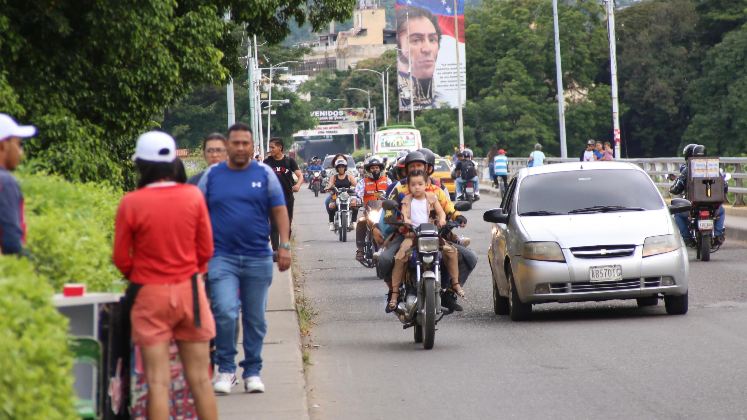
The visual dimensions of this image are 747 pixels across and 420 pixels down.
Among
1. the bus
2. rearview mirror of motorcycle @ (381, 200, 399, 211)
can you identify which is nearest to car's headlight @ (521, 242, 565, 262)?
rearview mirror of motorcycle @ (381, 200, 399, 211)

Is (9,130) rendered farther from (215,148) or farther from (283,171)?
(283,171)

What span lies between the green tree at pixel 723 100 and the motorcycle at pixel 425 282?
50.3 meters

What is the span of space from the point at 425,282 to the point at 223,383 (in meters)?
2.57

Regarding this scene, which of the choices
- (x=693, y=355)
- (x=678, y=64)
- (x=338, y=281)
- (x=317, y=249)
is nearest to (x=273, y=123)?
(x=678, y=64)

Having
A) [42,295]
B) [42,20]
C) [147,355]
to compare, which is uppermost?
[42,20]

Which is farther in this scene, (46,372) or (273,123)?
(273,123)

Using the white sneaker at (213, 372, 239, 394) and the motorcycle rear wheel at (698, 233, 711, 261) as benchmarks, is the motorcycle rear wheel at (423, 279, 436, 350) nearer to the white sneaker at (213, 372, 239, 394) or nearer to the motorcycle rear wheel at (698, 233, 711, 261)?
the white sneaker at (213, 372, 239, 394)

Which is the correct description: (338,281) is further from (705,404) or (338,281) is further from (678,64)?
(678,64)

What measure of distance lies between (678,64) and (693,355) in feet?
204

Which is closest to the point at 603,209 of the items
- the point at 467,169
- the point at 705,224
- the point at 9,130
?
the point at 705,224

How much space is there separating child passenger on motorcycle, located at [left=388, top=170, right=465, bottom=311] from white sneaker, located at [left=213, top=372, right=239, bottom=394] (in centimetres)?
281

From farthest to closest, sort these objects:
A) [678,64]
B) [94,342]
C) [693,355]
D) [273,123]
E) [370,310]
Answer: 1. [273,123]
2. [678,64]
3. [370,310]
4. [693,355]
5. [94,342]

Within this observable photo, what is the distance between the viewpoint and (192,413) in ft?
18.2

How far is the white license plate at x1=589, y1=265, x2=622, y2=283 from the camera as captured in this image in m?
10.7
